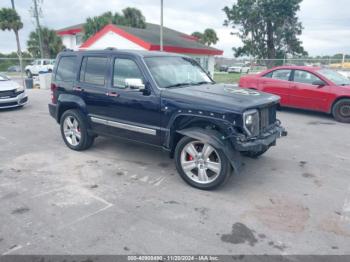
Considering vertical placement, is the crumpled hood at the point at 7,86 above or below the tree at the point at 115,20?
below

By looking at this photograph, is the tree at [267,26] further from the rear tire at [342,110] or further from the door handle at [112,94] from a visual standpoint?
the door handle at [112,94]

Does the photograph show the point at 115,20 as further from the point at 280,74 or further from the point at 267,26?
the point at 280,74

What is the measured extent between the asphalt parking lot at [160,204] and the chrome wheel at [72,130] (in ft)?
0.78

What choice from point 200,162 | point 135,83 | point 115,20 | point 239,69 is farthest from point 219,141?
point 239,69

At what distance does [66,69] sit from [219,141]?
3.55m

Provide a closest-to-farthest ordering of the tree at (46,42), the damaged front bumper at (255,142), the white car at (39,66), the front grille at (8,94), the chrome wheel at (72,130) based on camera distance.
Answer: the damaged front bumper at (255,142), the chrome wheel at (72,130), the front grille at (8,94), the white car at (39,66), the tree at (46,42)

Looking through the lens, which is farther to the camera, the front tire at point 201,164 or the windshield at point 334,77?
the windshield at point 334,77

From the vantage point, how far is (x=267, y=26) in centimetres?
3219

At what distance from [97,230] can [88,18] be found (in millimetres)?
32571

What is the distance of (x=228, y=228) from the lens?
3385mm

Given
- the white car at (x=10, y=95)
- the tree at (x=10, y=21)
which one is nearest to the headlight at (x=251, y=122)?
the white car at (x=10, y=95)

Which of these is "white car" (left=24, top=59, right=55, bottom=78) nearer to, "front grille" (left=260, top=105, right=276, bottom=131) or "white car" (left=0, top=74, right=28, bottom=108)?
"white car" (left=0, top=74, right=28, bottom=108)

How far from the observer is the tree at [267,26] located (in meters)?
30.7

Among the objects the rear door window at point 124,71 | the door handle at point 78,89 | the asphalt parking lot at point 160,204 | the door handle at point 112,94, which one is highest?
the rear door window at point 124,71
